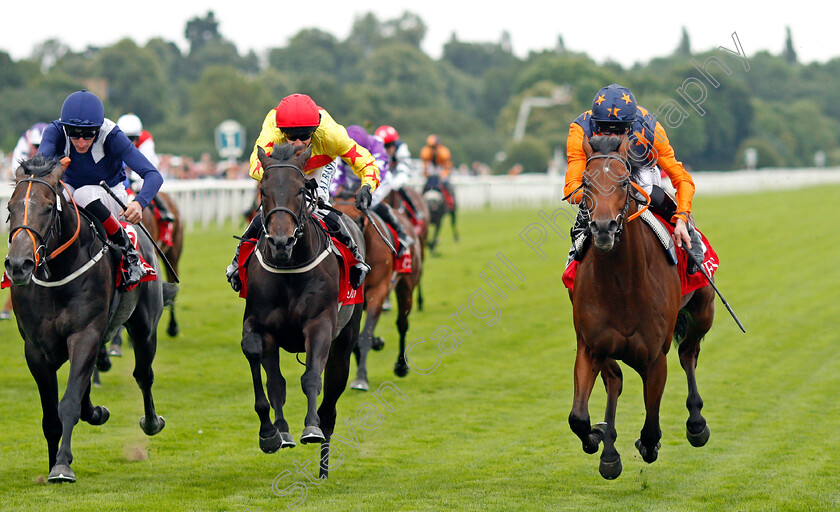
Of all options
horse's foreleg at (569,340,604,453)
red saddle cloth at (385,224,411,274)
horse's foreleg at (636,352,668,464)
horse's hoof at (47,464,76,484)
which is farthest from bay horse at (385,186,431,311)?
horse's hoof at (47,464,76,484)

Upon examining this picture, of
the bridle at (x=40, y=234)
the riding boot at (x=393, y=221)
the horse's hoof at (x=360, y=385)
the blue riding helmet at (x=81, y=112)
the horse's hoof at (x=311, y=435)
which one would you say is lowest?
the horse's hoof at (x=360, y=385)

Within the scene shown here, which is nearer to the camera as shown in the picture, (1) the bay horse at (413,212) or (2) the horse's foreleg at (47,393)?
(2) the horse's foreleg at (47,393)

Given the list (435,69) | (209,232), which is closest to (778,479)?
(209,232)

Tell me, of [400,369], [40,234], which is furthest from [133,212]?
[400,369]

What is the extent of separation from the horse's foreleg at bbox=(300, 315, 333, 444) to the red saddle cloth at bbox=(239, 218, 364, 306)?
1.33 ft

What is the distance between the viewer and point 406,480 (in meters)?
6.76

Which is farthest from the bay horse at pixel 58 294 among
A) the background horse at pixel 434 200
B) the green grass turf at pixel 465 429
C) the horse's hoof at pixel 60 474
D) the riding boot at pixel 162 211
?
the background horse at pixel 434 200

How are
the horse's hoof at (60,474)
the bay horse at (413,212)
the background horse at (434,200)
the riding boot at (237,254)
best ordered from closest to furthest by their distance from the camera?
the horse's hoof at (60,474), the riding boot at (237,254), the bay horse at (413,212), the background horse at (434,200)

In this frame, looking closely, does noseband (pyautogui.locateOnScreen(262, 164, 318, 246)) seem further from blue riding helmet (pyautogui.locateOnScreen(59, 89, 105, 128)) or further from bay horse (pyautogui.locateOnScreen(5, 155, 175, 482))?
blue riding helmet (pyautogui.locateOnScreen(59, 89, 105, 128))

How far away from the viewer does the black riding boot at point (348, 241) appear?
22.6 ft

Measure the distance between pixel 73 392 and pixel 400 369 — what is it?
4529mm

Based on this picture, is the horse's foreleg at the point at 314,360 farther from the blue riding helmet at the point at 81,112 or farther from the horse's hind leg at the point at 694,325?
the horse's hind leg at the point at 694,325

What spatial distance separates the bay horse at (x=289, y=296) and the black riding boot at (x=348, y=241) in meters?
0.19

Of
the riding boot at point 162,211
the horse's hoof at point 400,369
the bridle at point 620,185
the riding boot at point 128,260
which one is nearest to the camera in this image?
the bridle at point 620,185
